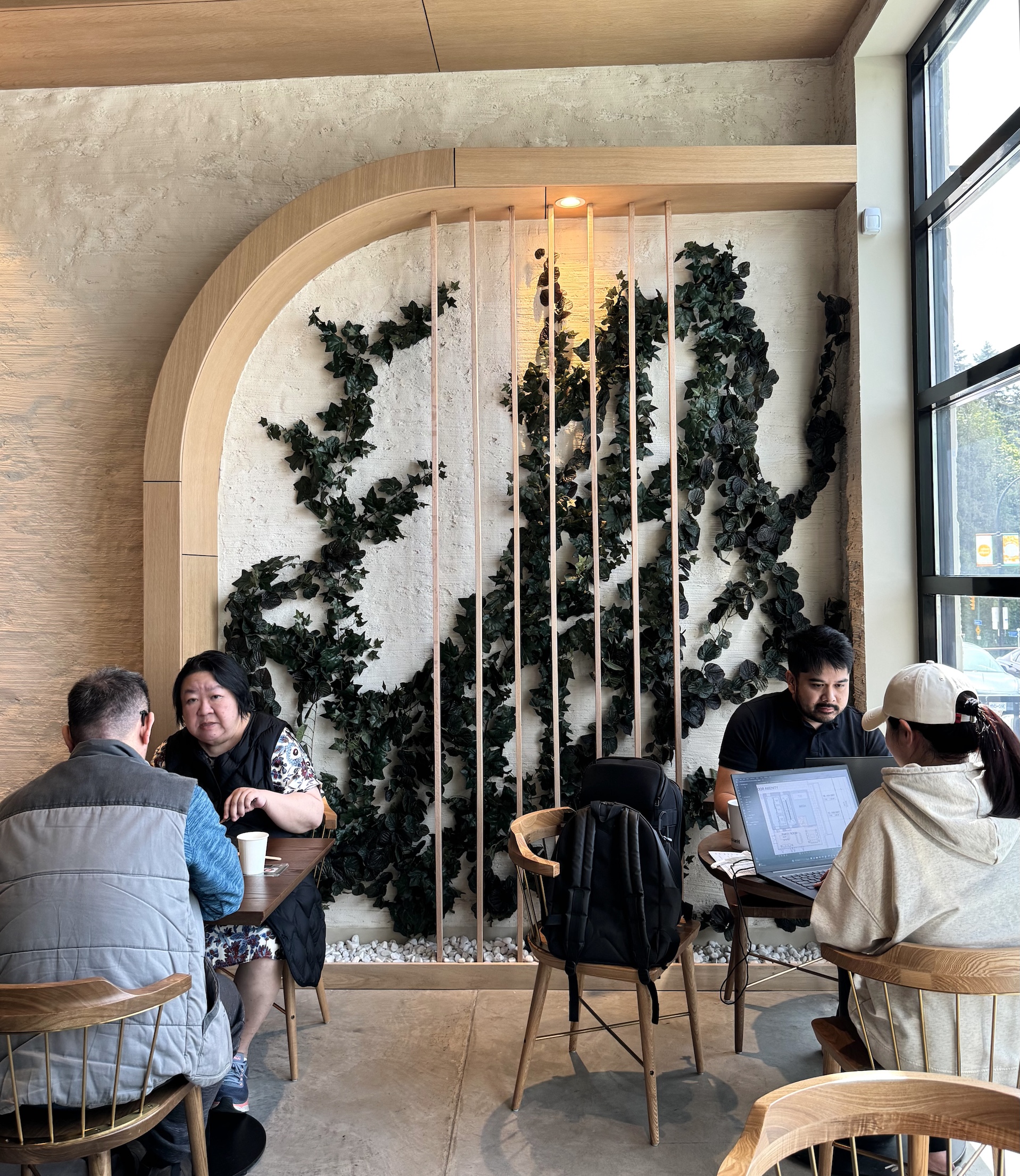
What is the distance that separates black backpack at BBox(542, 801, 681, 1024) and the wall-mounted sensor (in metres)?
2.47

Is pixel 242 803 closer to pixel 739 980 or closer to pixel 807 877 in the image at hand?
pixel 807 877

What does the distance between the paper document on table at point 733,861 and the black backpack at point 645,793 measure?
22cm

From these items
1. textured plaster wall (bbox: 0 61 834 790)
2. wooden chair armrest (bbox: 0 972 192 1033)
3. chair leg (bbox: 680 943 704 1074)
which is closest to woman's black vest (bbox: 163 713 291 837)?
textured plaster wall (bbox: 0 61 834 790)

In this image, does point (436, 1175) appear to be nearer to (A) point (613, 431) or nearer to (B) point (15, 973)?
(B) point (15, 973)

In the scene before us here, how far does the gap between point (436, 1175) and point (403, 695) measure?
72.5 inches

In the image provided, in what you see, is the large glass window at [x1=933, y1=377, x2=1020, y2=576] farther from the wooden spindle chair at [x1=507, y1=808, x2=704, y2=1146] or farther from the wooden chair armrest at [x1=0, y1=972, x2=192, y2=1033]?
the wooden chair armrest at [x1=0, y1=972, x2=192, y2=1033]

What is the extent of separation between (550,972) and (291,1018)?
89 cm

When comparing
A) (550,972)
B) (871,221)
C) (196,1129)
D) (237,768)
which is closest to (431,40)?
(871,221)

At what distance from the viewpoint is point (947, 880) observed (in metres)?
1.95

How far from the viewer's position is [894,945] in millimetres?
1913

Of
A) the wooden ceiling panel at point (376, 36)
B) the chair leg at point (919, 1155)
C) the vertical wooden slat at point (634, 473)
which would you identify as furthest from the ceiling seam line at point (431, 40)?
the chair leg at point (919, 1155)

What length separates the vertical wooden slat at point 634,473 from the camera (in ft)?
11.8

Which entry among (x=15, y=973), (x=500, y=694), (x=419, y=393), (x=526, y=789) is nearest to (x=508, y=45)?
(x=419, y=393)

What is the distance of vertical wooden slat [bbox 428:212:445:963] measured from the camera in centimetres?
365
